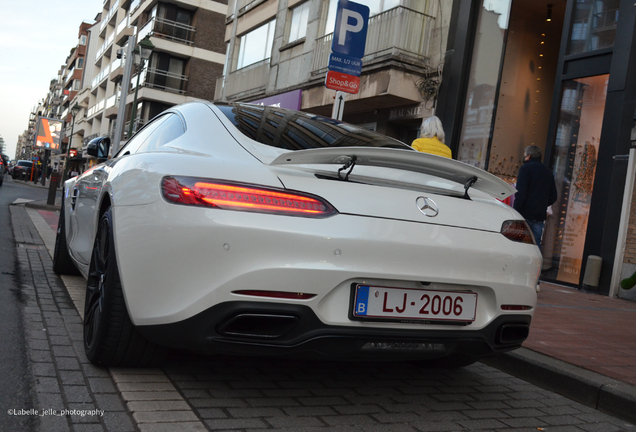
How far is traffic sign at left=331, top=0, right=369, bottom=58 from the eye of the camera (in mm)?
7375

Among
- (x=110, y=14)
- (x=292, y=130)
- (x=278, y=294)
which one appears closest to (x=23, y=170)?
(x=110, y=14)

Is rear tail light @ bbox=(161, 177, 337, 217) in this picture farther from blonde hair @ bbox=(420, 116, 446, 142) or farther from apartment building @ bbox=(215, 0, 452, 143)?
apartment building @ bbox=(215, 0, 452, 143)

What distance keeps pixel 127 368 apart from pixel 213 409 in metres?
0.63

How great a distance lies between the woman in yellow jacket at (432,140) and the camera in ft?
19.9

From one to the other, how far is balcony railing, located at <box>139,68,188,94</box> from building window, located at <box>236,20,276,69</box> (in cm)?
1805

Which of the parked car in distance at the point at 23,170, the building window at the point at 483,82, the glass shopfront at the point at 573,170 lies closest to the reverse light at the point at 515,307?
the glass shopfront at the point at 573,170

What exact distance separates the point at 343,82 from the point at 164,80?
115ft

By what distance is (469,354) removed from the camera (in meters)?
2.89

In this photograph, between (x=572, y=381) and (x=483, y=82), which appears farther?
(x=483, y=82)

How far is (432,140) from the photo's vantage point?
6.17 meters

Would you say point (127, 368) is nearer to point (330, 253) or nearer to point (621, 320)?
point (330, 253)

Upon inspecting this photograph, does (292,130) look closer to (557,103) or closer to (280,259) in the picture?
(280,259)

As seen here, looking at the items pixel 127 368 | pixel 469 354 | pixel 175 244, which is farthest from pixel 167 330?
pixel 469 354

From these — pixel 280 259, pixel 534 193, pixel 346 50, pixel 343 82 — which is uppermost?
pixel 346 50
